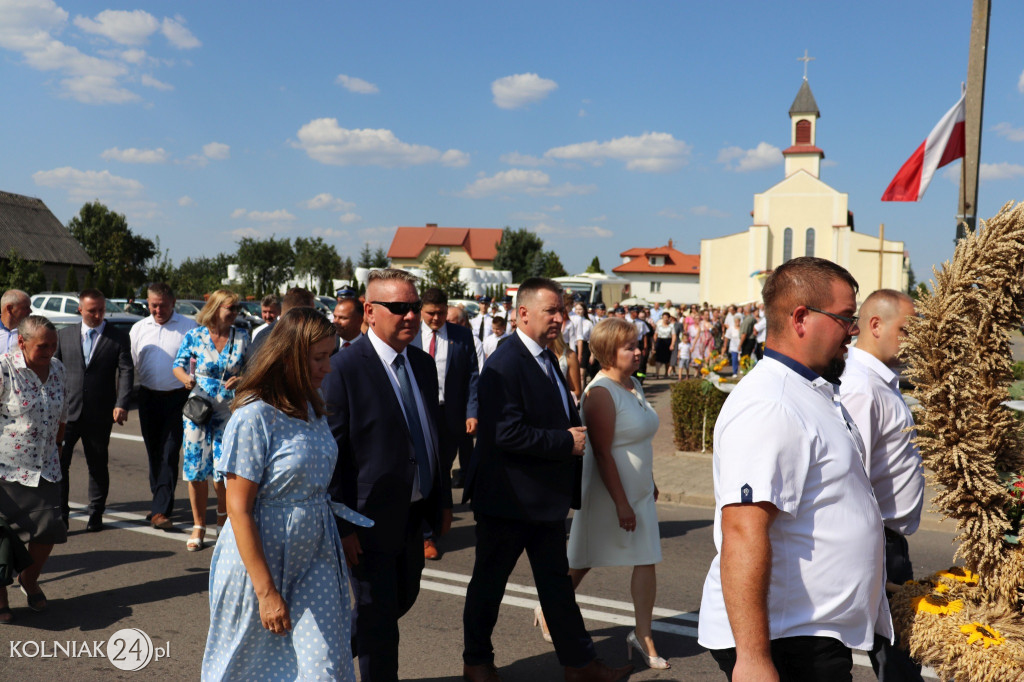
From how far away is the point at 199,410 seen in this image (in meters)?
6.43

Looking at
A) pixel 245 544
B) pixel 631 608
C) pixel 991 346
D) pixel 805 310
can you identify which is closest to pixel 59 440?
pixel 245 544

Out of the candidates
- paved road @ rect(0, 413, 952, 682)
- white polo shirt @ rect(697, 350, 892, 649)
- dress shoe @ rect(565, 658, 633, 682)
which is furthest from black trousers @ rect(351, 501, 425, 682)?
white polo shirt @ rect(697, 350, 892, 649)

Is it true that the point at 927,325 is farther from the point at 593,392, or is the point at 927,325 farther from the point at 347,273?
the point at 347,273

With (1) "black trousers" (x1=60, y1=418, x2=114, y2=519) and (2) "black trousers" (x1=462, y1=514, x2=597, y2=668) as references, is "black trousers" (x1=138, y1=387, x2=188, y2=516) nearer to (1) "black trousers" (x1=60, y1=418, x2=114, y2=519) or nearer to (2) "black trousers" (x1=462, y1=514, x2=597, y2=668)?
(1) "black trousers" (x1=60, y1=418, x2=114, y2=519)

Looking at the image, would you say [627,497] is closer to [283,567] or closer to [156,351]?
[283,567]

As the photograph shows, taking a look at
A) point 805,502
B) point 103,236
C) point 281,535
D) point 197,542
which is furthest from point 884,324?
point 103,236

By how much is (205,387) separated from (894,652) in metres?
5.27

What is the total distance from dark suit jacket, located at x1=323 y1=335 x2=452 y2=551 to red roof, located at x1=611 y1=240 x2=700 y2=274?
8460 centimetres

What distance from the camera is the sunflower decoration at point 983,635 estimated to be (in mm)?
2428

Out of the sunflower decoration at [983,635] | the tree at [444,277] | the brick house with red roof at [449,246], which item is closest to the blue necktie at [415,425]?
the sunflower decoration at [983,635]

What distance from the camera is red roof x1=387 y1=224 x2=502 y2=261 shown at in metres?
99.4

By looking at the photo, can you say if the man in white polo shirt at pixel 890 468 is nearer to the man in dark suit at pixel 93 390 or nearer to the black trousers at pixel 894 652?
the black trousers at pixel 894 652

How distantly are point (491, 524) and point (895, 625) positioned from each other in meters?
2.02

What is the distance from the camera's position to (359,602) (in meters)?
3.58
